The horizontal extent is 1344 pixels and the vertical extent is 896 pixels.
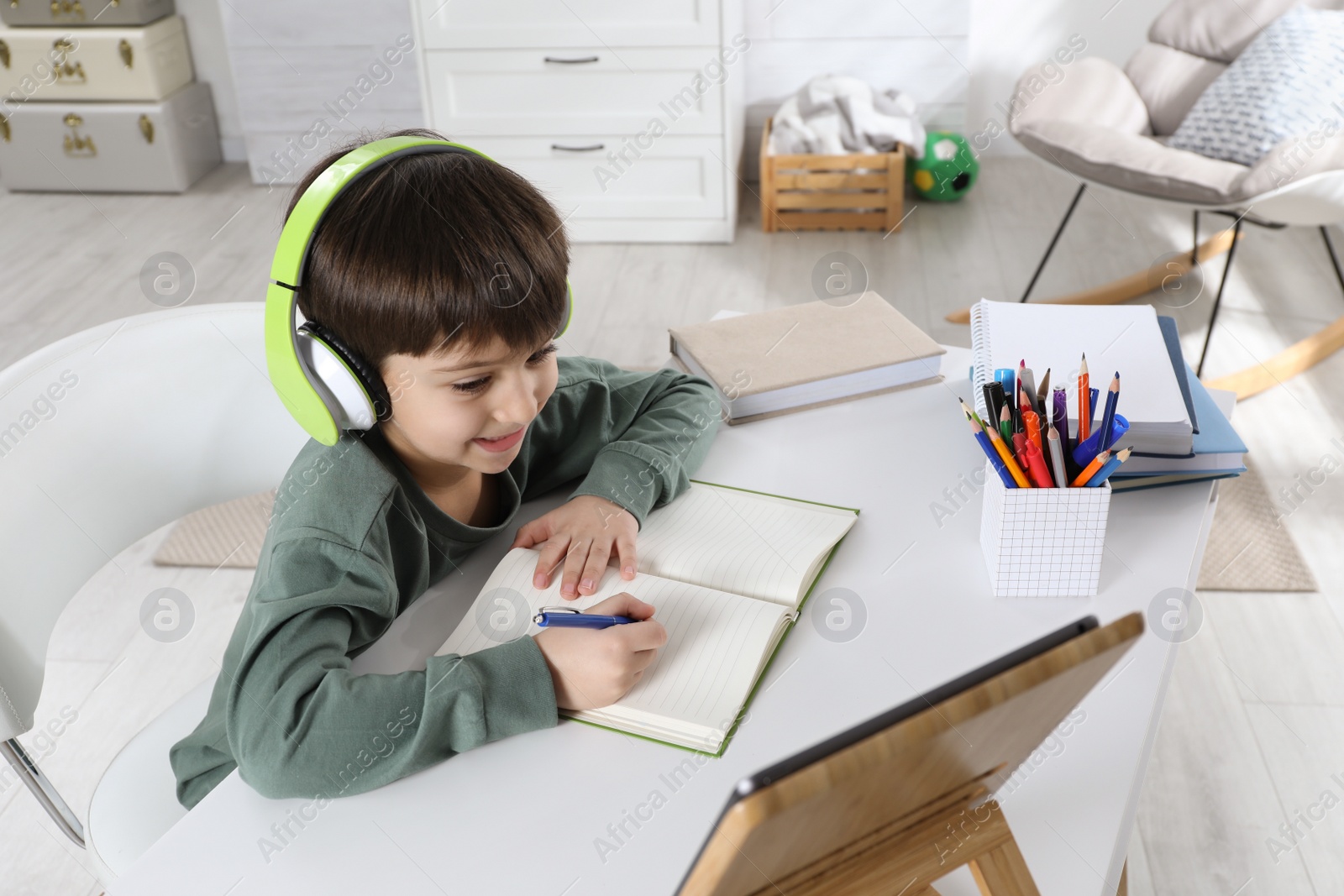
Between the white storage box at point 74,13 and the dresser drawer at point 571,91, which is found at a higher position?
the white storage box at point 74,13

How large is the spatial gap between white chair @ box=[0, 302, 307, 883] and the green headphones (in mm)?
276

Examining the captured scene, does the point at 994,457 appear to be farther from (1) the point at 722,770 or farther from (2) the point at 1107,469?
(1) the point at 722,770

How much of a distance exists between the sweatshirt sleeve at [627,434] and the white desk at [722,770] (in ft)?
0.39

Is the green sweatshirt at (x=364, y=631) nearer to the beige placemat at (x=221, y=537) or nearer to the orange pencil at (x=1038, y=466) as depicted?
the orange pencil at (x=1038, y=466)

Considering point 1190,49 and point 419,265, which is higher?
point 419,265

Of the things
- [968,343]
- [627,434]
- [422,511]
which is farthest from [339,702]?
[968,343]

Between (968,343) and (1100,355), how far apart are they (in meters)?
1.48

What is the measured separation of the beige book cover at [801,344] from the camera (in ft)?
3.67

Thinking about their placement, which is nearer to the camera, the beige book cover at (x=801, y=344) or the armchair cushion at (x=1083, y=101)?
the beige book cover at (x=801, y=344)

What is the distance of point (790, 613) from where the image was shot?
2.65 feet

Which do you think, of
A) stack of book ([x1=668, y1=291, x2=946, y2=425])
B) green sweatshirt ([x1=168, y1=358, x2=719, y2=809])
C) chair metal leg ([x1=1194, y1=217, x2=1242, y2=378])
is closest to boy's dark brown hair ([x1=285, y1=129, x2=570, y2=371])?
green sweatshirt ([x1=168, y1=358, x2=719, y2=809])

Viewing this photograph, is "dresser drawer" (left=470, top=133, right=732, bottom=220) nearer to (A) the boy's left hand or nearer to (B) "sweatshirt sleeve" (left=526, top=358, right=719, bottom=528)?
(B) "sweatshirt sleeve" (left=526, top=358, right=719, bottom=528)

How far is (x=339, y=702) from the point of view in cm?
69

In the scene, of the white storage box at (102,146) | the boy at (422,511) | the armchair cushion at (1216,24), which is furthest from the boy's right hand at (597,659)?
the white storage box at (102,146)
